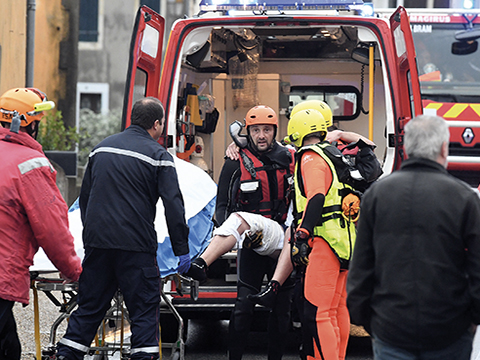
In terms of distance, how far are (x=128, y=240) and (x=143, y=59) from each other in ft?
6.57

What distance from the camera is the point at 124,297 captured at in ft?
14.6

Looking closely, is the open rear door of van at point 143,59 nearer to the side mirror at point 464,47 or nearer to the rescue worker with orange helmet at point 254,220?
the rescue worker with orange helmet at point 254,220

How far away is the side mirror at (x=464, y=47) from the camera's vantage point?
9883 millimetres

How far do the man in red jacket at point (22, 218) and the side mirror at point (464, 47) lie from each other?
22.6 feet

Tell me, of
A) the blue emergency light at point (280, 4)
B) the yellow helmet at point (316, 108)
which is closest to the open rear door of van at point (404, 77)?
the blue emergency light at point (280, 4)

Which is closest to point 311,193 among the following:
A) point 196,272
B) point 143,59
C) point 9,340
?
point 196,272

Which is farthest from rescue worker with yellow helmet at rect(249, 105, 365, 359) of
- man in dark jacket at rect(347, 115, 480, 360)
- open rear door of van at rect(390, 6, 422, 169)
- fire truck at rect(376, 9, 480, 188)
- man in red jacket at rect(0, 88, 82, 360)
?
fire truck at rect(376, 9, 480, 188)

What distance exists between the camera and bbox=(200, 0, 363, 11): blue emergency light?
6.27 m

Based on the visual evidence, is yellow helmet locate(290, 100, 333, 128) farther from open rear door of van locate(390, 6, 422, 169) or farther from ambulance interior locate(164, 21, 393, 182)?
ambulance interior locate(164, 21, 393, 182)

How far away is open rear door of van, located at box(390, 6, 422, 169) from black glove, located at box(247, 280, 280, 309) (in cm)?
131

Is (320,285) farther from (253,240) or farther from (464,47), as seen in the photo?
(464,47)

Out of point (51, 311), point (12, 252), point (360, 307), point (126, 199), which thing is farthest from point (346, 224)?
point (51, 311)

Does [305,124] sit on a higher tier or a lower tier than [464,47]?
lower

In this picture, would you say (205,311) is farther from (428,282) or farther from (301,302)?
(428,282)
